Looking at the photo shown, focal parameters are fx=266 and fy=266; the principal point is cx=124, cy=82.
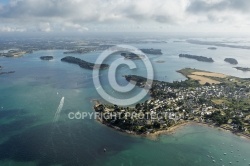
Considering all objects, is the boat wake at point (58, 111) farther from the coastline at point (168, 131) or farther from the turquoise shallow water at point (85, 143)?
the coastline at point (168, 131)

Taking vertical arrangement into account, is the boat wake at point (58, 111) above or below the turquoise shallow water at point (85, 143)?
above

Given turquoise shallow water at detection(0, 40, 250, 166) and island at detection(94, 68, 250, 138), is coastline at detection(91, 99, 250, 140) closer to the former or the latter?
island at detection(94, 68, 250, 138)

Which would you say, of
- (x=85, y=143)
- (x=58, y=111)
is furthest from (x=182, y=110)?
(x=58, y=111)

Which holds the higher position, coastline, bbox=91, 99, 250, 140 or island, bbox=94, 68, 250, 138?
island, bbox=94, 68, 250, 138

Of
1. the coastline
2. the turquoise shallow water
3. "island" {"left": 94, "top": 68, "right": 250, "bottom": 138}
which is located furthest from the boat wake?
the coastline

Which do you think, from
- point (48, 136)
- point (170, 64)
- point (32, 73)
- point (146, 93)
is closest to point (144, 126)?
point (48, 136)

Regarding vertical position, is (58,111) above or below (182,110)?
below

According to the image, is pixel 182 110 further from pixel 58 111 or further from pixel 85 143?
pixel 58 111

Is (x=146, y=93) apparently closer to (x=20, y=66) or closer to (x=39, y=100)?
(x=39, y=100)

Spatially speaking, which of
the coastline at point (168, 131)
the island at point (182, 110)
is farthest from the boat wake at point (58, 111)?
the coastline at point (168, 131)
